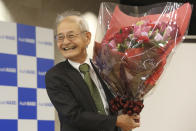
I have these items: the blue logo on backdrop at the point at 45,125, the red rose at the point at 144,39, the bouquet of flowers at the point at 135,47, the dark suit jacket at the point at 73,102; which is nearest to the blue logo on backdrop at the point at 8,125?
the blue logo on backdrop at the point at 45,125

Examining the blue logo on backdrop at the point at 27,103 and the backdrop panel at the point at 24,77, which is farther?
the blue logo on backdrop at the point at 27,103

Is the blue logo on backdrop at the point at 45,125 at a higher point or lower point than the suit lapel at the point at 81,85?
lower

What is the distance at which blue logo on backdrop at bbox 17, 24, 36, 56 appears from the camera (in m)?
3.73

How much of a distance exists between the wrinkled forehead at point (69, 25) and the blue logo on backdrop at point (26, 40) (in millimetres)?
2150

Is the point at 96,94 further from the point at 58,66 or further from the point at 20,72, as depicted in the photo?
the point at 20,72

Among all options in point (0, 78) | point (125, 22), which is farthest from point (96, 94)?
point (0, 78)

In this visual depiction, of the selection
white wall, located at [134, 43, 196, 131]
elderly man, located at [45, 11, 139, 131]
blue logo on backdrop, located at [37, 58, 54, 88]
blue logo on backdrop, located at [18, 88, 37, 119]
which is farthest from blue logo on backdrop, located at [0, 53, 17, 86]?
elderly man, located at [45, 11, 139, 131]

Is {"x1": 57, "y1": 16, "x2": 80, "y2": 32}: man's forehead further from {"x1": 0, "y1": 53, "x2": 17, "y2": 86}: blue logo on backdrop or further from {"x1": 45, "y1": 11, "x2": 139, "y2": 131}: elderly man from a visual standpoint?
{"x1": 0, "y1": 53, "x2": 17, "y2": 86}: blue logo on backdrop

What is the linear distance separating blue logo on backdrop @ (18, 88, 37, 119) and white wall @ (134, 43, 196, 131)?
1771 millimetres

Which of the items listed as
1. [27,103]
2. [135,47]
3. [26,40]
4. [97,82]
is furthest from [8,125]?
[135,47]

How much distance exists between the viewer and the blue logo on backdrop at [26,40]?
12.3ft

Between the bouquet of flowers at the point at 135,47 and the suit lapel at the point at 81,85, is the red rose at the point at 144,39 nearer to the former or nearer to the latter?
the bouquet of flowers at the point at 135,47

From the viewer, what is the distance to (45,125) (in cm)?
390

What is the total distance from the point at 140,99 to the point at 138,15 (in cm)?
40
